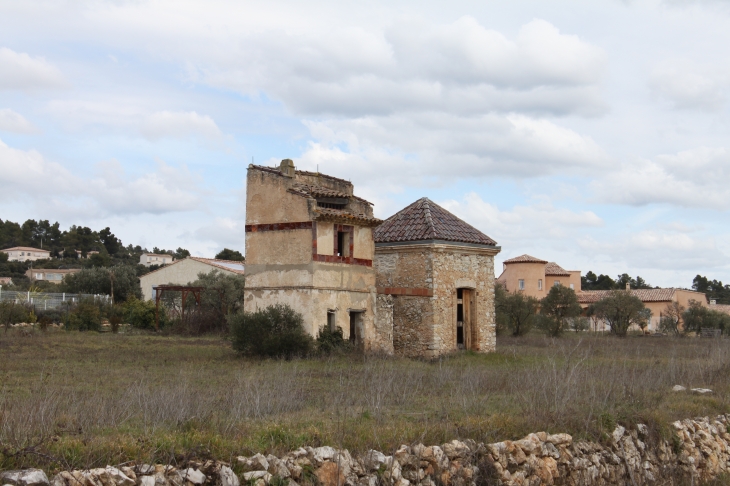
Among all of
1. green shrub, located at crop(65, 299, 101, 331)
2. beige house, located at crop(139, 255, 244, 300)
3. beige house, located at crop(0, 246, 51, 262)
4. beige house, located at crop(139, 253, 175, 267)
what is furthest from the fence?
beige house, located at crop(139, 253, 175, 267)

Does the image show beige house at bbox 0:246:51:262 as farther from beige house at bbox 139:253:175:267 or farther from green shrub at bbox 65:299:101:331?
green shrub at bbox 65:299:101:331

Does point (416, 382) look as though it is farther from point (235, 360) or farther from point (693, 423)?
point (235, 360)

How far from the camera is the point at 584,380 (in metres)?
14.8

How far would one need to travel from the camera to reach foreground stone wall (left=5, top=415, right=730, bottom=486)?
7527mm

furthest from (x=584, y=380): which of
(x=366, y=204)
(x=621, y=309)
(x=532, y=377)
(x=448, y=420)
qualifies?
(x=621, y=309)

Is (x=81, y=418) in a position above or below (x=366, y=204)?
below

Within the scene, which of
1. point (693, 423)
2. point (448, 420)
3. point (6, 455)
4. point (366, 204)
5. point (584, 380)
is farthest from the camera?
point (366, 204)

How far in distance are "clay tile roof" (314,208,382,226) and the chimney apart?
1902mm

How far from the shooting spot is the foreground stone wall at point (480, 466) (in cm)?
753

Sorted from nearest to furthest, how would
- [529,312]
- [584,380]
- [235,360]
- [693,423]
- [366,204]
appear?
[693,423]
[584,380]
[235,360]
[366,204]
[529,312]

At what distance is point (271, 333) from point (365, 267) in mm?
4481

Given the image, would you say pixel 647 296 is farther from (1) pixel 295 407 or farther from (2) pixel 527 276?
(1) pixel 295 407

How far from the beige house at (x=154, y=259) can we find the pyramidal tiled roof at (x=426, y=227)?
272 feet

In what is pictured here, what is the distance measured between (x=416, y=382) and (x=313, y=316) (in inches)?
367
